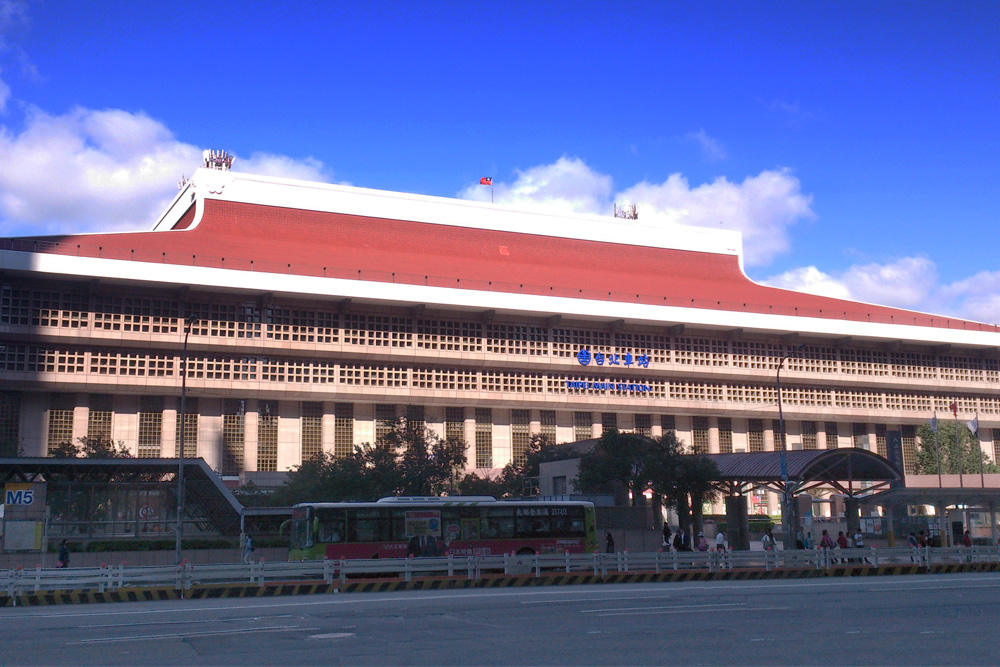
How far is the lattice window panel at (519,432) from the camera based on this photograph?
73.6 metres

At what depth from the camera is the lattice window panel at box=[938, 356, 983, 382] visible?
86.1 meters

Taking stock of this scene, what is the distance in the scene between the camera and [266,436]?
66750mm

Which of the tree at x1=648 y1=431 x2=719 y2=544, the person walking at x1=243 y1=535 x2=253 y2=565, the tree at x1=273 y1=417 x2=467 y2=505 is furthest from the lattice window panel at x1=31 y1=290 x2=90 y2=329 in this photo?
the tree at x1=648 y1=431 x2=719 y2=544

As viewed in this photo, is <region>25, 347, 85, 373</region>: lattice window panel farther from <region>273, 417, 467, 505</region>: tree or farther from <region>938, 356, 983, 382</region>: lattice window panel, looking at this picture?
<region>938, 356, 983, 382</region>: lattice window panel

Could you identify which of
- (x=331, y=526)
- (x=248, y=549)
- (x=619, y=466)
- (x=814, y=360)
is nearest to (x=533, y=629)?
(x=331, y=526)

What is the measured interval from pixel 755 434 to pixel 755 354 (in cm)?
706

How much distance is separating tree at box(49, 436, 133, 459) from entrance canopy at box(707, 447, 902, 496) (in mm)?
34796

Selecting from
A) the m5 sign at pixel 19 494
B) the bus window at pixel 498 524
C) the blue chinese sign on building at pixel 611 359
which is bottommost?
the bus window at pixel 498 524

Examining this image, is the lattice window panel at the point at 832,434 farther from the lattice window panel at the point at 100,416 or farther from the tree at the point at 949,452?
the lattice window panel at the point at 100,416

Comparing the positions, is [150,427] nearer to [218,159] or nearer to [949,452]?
[218,159]

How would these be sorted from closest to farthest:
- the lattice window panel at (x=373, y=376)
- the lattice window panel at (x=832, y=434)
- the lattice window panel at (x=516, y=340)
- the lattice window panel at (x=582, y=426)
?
the lattice window panel at (x=373, y=376)
the lattice window panel at (x=516, y=340)
the lattice window panel at (x=582, y=426)
the lattice window panel at (x=832, y=434)

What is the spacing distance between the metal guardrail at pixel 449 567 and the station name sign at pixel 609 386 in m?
35.7

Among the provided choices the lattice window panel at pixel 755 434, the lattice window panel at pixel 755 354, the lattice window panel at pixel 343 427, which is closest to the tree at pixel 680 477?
the lattice window panel at pixel 343 427

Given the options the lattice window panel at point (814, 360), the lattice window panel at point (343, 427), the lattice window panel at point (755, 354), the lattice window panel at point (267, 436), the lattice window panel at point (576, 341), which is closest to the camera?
the lattice window panel at point (267, 436)
